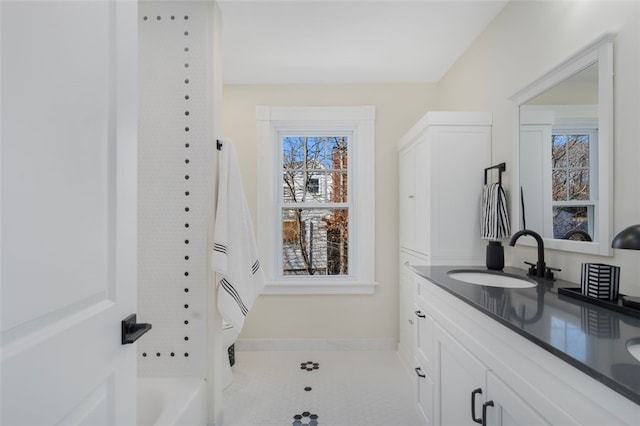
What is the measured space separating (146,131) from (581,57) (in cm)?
217

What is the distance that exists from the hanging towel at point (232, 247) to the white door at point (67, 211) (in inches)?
35.7

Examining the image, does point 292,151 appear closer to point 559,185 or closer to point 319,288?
point 319,288

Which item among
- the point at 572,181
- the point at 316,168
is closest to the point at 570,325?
the point at 572,181

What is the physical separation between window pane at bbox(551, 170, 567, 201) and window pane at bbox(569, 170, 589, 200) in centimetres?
4

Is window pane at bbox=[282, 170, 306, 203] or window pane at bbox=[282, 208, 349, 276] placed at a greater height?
window pane at bbox=[282, 170, 306, 203]

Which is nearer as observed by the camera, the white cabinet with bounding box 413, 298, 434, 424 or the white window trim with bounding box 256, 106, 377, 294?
the white cabinet with bounding box 413, 298, 434, 424

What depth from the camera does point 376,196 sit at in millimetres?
3064

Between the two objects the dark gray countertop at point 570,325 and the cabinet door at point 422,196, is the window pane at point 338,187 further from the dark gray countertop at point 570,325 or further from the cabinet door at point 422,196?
the dark gray countertop at point 570,325

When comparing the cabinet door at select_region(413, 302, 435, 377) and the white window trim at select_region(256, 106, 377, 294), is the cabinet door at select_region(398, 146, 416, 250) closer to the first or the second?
Answer: the white window trim at select_region(256, 106, 377, 294)

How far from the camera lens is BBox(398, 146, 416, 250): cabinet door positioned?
257 centimetres

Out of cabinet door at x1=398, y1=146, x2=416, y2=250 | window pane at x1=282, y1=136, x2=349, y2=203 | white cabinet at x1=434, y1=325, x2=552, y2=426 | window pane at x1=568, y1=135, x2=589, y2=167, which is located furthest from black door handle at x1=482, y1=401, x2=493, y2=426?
window pane at x1=282, y1=136, x2=349, y2=203

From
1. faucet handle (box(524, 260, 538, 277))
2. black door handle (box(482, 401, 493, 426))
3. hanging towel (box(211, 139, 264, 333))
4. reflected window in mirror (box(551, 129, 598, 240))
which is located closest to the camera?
black door handle (box(482, 401, 493, 426))

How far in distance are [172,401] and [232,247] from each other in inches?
31.8

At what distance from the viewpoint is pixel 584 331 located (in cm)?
86
